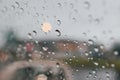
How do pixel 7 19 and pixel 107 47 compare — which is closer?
pixel 107 47

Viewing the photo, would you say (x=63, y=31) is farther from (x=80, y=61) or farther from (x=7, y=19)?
(x=7, y=19)

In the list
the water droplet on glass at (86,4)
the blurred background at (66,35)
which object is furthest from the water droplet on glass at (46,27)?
the water droplet on glass at (86,4)

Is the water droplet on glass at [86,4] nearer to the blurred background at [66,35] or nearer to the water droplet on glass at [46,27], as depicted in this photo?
the blurred background at [66,35]

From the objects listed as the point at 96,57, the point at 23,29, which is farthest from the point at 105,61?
the point at 23,29

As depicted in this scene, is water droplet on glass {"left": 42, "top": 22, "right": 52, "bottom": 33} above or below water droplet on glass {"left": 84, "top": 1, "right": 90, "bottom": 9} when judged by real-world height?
below

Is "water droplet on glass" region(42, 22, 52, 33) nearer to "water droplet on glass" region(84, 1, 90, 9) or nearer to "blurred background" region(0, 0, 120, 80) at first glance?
"blurred background" region(0, 0, 120, 80)

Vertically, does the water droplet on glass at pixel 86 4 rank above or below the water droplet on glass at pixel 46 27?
above

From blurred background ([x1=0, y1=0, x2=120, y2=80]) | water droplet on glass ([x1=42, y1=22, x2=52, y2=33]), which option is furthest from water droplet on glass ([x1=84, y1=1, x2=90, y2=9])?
water droplet on glass ([x1=42, y1=22, x2=52, y2=33])

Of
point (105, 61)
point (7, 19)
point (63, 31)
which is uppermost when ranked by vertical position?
point (7, 19)
